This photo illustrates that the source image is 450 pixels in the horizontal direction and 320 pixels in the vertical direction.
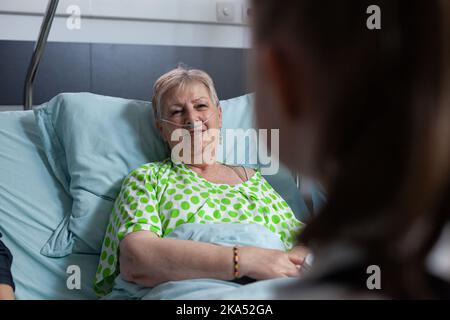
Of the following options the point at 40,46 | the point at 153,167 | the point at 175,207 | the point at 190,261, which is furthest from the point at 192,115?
the point at 40,46

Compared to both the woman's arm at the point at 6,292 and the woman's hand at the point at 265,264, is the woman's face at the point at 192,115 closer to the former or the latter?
the woman's hand at the point at 265,264

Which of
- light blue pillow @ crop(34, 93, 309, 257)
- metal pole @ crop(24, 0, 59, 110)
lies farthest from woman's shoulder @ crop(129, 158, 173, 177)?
metal pole @ crop(24, 0, 59, 110)

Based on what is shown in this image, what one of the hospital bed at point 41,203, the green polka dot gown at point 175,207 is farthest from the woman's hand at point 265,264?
the hospital bed at point 41,203

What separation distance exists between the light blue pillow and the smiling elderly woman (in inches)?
3.9

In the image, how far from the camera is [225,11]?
2.73m

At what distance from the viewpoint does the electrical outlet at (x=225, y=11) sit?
2.73 m

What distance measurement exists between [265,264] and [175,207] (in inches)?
12.0

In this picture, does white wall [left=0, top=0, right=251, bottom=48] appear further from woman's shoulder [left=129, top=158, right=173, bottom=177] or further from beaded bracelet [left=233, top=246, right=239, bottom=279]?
beaded bracelet [left=233, top=246, right=239, bottom=279]

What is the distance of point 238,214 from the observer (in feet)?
4.75

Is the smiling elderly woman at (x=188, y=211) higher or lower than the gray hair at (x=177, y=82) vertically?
lower

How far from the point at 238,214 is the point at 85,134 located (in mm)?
554
